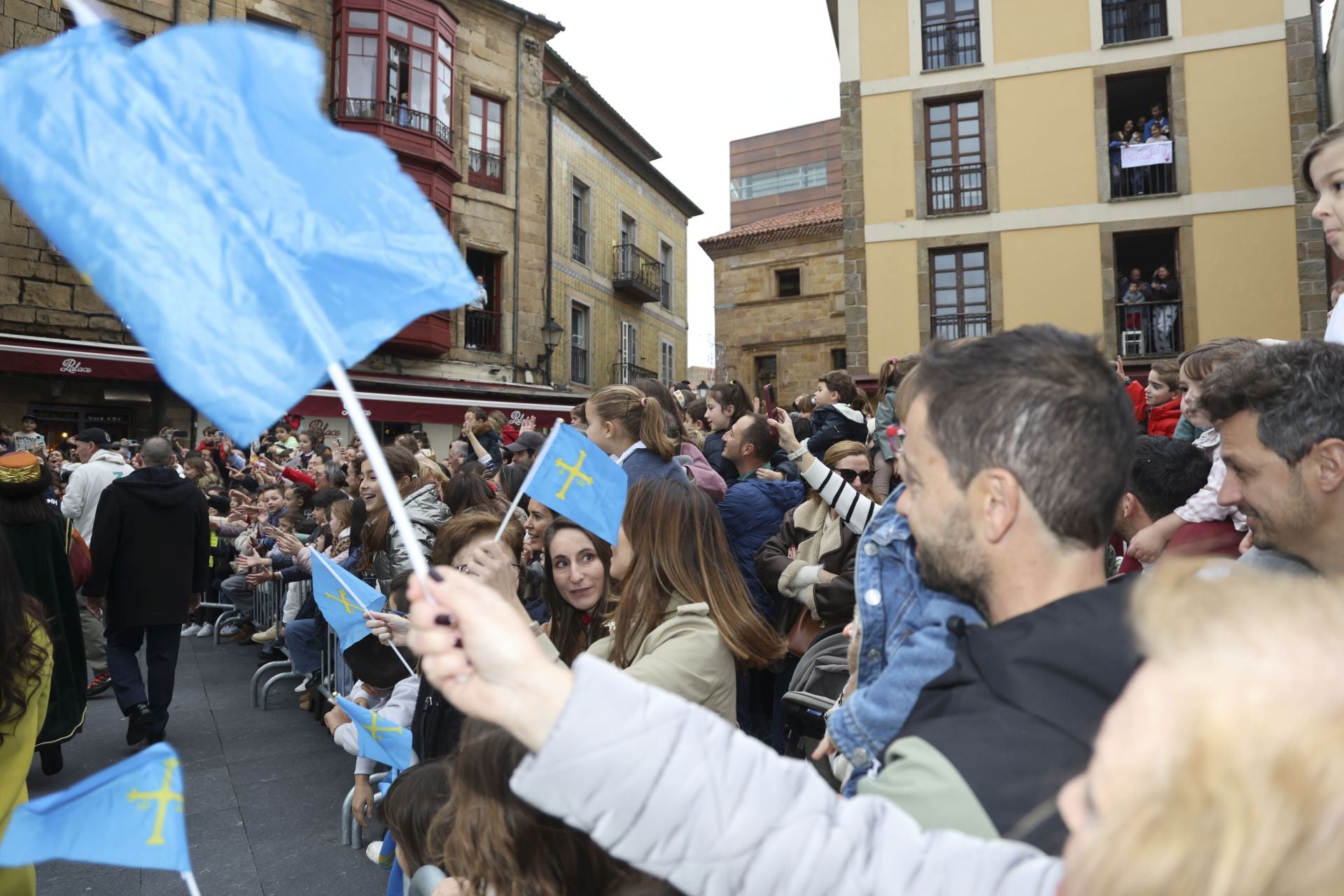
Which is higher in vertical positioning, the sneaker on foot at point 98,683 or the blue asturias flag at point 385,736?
the blue asturias flag at point 385,736

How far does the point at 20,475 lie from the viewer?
15.4 feet

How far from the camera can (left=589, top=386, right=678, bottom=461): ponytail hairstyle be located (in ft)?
13.6

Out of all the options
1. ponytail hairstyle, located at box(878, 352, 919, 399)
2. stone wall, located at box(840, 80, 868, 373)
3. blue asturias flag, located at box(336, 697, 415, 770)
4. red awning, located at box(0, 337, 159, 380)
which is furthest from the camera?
stone wall, located at box(840, 80, 868, 373)

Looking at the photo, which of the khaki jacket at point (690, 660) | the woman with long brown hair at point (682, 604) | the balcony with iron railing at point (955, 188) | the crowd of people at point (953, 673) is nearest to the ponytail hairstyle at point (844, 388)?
the crowd of people at point (953, 673)

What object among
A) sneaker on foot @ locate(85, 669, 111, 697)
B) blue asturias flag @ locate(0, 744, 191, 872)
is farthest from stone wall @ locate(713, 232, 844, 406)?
blue asturias flag @ locate(0, 744, 191, 872)

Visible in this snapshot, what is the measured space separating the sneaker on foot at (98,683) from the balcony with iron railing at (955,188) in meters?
14.7

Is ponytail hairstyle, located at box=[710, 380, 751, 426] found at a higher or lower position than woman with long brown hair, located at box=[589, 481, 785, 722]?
higher

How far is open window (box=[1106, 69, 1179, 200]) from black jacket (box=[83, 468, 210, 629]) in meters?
15.6

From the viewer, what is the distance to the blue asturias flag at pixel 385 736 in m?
2.95

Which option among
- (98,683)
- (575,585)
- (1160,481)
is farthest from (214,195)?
(98,683)

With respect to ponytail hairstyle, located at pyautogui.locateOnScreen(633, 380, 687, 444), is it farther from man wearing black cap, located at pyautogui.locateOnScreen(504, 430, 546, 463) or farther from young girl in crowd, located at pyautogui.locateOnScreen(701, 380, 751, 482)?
man wearing black cap, located at pyautogui.locateOnScreen(504, 430, 546, 463)

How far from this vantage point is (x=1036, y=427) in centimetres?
128

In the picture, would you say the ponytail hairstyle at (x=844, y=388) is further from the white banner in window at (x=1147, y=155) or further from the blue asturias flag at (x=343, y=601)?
the white banner in window at (x=1147, y=155)

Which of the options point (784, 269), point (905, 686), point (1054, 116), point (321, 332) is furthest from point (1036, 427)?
point (784, 269)
